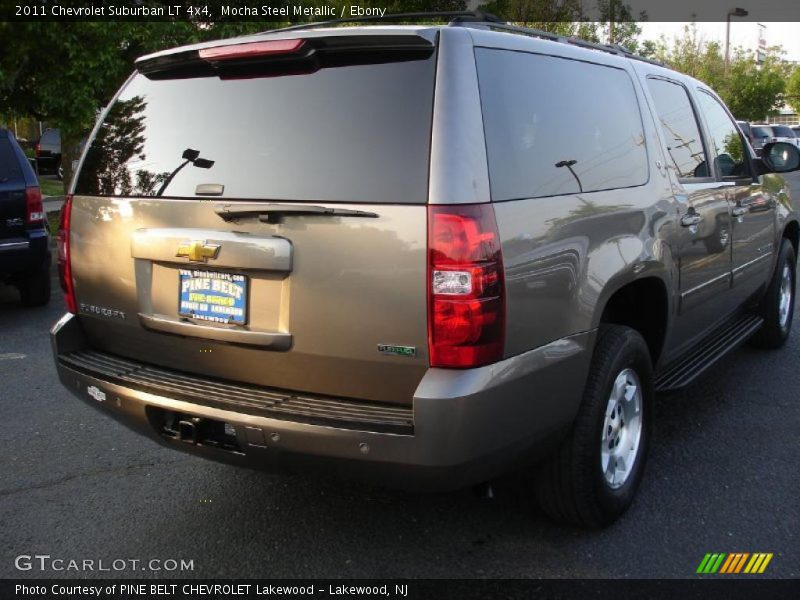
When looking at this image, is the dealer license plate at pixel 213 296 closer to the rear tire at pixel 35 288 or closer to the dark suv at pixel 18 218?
the dark suv at pixel 18 218

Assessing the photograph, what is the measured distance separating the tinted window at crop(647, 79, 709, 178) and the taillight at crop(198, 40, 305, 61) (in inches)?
79.5

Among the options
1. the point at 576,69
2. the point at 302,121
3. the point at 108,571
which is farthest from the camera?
the point at 576,69

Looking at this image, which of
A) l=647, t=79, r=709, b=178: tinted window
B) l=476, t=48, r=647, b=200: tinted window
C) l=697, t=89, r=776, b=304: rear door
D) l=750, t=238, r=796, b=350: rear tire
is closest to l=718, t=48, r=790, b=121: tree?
l=750, t=238, r=796, b=350: rear tire

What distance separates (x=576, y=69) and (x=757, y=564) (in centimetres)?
207

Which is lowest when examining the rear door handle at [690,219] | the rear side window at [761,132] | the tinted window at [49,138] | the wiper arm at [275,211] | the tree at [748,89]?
the rear door handle at [690,219]

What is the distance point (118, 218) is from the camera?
315cm

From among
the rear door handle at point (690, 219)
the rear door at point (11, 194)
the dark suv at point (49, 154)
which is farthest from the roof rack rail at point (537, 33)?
the dark suv at point (49, 154)

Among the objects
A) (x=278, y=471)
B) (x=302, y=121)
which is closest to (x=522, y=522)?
(x=278, y=471)

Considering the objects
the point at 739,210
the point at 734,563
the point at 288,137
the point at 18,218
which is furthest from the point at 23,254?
the point at 734,563

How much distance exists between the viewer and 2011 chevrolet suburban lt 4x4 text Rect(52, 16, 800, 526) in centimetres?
254

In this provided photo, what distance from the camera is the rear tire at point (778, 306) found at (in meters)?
5.80

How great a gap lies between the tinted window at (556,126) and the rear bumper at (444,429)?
60 centimetres

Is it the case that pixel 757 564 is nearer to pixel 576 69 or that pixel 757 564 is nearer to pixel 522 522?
pixel 522 522

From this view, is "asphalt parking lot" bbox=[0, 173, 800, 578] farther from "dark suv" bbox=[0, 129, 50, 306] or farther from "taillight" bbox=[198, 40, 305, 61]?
"dark suv" bbox=[0, 129, 50, 306]
